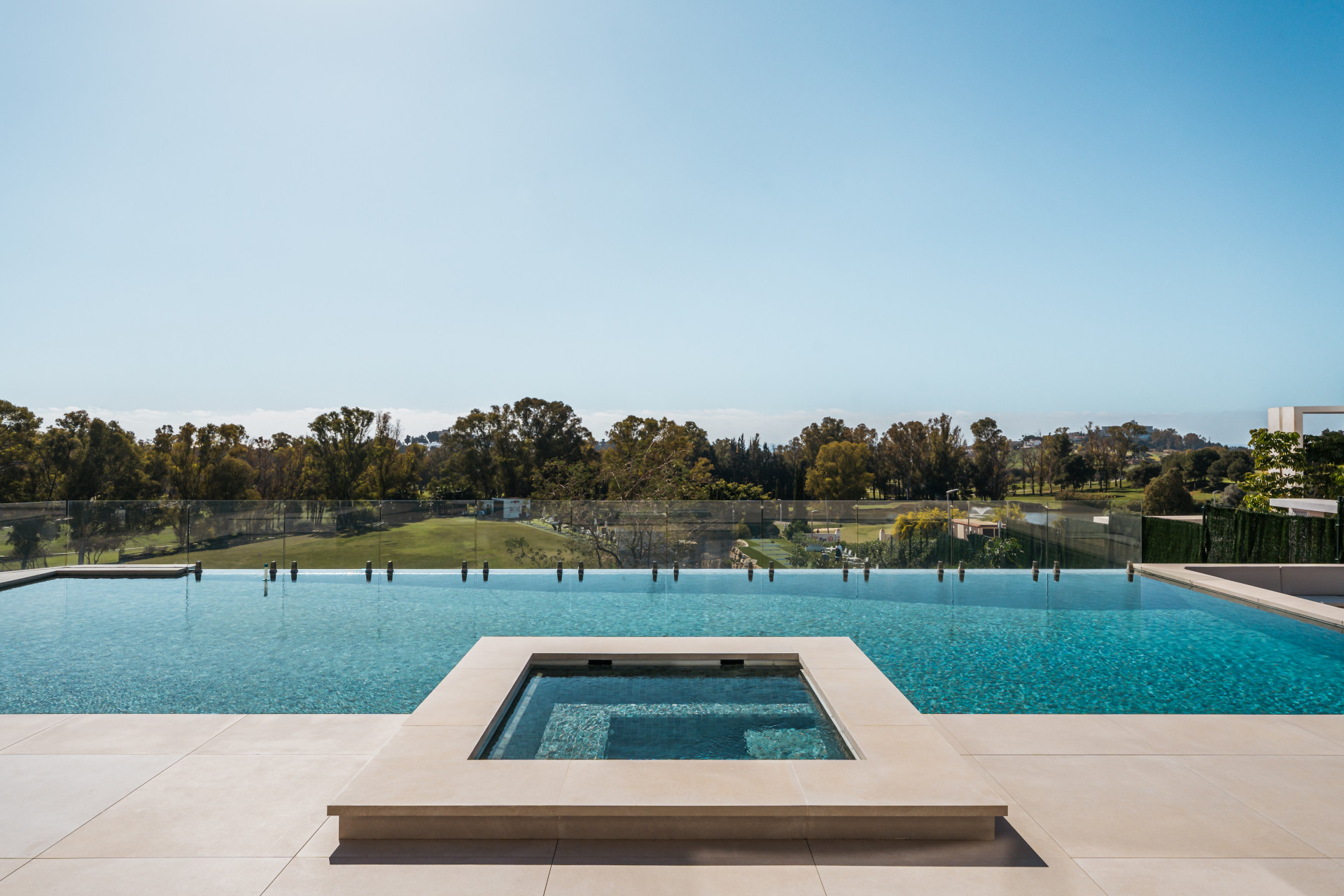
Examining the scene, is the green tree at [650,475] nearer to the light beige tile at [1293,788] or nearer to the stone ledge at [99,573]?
the stone ledge at [99,573]

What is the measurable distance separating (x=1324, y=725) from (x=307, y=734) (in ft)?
24.0

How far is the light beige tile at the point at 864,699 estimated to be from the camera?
4465mm

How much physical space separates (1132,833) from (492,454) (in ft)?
119

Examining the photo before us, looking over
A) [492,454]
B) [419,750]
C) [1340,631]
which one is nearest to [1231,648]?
[1340,631]

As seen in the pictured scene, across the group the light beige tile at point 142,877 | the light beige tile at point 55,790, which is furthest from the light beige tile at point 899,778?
the light beige tile at point 55,790

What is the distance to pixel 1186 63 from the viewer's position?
42.9ft

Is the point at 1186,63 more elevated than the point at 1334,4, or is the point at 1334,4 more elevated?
the point at 1334,4

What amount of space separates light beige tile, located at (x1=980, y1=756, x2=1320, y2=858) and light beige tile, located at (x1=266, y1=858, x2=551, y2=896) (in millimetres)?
2551

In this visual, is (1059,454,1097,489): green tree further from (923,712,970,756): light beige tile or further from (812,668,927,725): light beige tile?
(923,712,970,756): light beige tile

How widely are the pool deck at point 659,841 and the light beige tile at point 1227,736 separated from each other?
25 mm

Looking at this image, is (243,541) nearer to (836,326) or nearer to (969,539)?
(969,539)

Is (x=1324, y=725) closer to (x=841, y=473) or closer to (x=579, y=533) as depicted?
(x=579, y=533)

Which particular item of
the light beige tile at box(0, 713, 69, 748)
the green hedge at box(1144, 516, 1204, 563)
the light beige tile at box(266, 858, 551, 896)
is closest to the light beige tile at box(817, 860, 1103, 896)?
the light beige tile at box(266, 858, 551, 896)

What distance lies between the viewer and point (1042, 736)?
4676 mm
